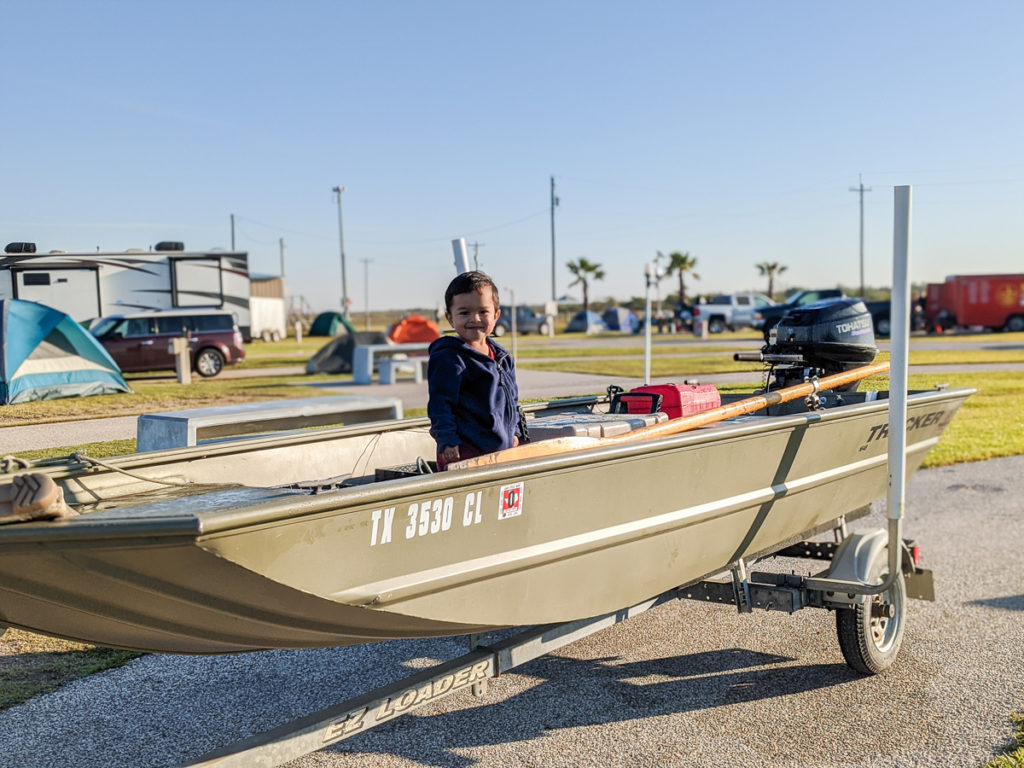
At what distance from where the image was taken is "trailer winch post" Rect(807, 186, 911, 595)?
3869 millimetres

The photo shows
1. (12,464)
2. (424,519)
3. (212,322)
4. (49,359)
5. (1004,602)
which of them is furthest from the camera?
(212,322)

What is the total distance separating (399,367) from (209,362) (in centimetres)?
541

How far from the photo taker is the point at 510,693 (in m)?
4.31

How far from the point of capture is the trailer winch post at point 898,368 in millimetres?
3869

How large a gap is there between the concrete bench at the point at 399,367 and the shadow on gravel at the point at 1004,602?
1330 cm

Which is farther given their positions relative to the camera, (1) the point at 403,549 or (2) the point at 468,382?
(2) the point at 468,382

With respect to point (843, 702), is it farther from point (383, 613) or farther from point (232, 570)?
point (232, 570)

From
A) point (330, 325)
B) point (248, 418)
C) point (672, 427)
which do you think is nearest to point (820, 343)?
point (672, 427)

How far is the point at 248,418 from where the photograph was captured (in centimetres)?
692

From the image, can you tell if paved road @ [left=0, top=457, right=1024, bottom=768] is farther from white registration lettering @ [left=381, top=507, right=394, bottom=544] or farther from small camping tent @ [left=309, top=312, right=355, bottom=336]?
small camping tent @ [left=309, top=312, right=355, bottom=336]

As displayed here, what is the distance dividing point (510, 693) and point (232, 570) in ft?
6.81

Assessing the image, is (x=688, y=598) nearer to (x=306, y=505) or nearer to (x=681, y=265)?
(x=306, y=505)

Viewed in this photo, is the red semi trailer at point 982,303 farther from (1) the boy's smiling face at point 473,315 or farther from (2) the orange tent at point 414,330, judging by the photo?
(1) the boy's smiling face at point 473,315

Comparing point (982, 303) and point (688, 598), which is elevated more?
point (982, 303)
